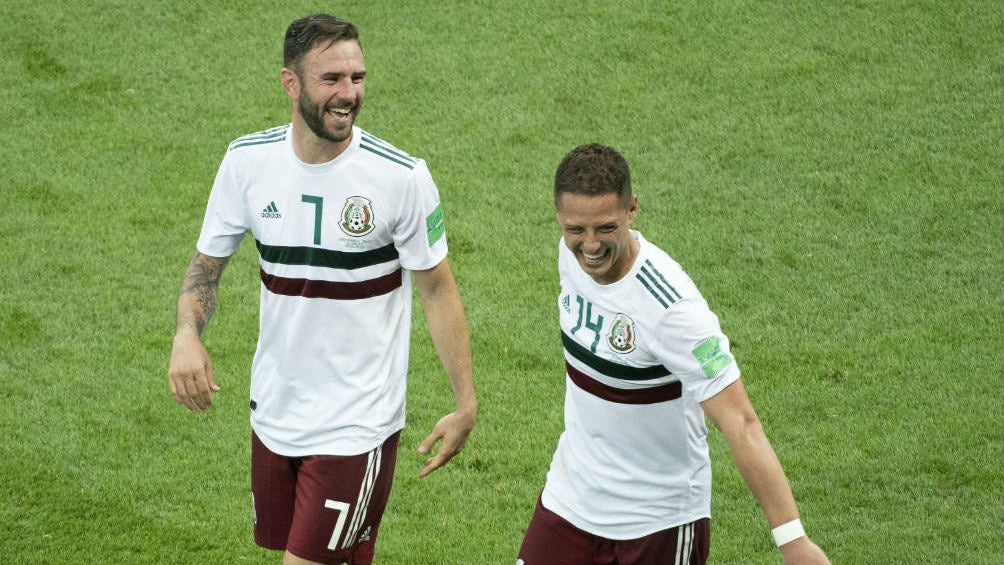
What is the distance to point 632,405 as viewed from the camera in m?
4.33

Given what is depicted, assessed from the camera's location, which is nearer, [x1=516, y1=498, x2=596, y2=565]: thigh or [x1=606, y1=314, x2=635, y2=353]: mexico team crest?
[x1=606, y1=314, x2=635, y2=353]: mexico team crest

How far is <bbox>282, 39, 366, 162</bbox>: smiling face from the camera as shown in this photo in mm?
4520

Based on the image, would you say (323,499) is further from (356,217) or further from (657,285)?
(657,285)

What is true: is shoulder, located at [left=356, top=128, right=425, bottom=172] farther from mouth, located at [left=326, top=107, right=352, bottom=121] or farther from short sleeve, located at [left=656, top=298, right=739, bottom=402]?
short sleeve, located at [left=656, top=298, right=739, bottom=402]

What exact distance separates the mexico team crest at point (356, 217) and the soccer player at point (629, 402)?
0.69 metres

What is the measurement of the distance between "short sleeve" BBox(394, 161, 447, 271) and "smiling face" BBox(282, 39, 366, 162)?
0.30 meters

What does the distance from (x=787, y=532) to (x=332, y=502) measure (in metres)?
1.70

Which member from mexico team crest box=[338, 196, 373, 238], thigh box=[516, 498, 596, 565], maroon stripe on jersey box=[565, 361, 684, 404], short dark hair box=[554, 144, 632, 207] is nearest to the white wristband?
maroon stripe on jersey box=[565, 361, 684, 404]

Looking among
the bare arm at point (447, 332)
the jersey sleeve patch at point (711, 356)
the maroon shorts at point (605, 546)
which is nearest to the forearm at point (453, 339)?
the bare arm at point (447, 332)

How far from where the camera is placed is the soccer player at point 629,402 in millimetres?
3922

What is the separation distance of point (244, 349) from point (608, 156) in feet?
13.7

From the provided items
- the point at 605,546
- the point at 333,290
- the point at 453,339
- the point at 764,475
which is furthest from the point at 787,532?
the point at 333,290

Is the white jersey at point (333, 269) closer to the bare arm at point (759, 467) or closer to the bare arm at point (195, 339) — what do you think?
the bare arm at point (195, 339)

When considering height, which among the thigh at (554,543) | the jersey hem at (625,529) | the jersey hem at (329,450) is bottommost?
the thigh at (554,543)
